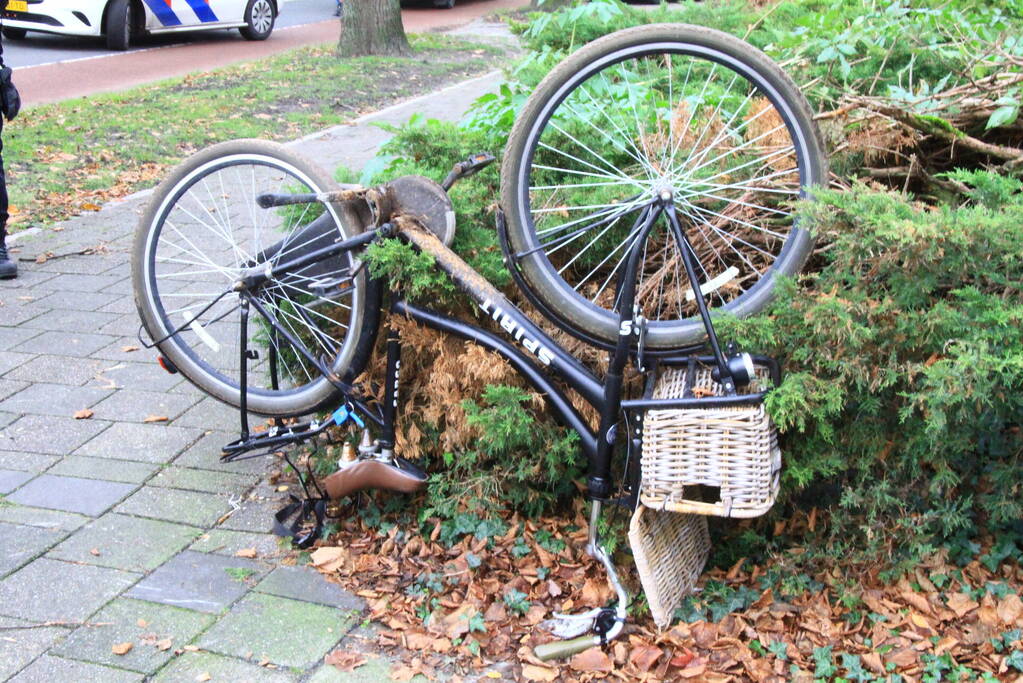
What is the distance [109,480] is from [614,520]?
1.90 metres

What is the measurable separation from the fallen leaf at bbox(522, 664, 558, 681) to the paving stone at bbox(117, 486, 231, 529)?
130 centimetres

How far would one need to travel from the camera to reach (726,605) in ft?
10.1

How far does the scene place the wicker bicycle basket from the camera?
2787 millimetres

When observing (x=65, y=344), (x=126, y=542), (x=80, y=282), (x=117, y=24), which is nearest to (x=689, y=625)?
(x=126, y=542)

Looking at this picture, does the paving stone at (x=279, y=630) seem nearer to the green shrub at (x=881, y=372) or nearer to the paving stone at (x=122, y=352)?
the green shrub at (x=881, y=372)

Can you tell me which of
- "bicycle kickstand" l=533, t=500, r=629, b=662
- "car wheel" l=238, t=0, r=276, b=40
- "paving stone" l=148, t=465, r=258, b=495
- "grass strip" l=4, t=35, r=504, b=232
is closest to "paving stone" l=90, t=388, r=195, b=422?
"paving stone" l=148, t=465, r=258, b=495

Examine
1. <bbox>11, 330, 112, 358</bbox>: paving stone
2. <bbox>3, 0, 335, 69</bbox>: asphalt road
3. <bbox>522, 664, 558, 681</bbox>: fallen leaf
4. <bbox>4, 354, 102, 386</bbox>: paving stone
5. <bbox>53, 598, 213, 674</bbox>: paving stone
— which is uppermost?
<bbox>3, 0, 335, 69</bbox>: asphalt road

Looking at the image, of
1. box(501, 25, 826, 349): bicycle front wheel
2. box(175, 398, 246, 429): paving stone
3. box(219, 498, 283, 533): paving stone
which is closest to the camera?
box(501, 25, 826, 349): bicycle front wheel

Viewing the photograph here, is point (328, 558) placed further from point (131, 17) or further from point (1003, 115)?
point (131, 17)

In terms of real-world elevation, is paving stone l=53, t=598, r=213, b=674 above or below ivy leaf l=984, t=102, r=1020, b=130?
below

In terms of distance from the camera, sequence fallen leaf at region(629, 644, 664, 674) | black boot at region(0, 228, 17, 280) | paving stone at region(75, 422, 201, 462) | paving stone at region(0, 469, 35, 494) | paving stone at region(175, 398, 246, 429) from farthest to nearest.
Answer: black boot at region(0, 228, 17, 280) → paving stone at region(175, 398, 246, 429) → paving stone at region(75, 422, 201, 462) → paving stone at region(0, 469, 35, 494) → fallen leaf at region(629, 644, 664, 674)

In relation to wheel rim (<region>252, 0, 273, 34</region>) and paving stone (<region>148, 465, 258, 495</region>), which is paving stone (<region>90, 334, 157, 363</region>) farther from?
wheel rim (<region>252, 0, 273, 34</region>)

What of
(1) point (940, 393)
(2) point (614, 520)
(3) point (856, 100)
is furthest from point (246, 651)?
(3) point (856, 100)

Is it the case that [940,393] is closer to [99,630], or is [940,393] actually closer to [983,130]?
[983,130]
